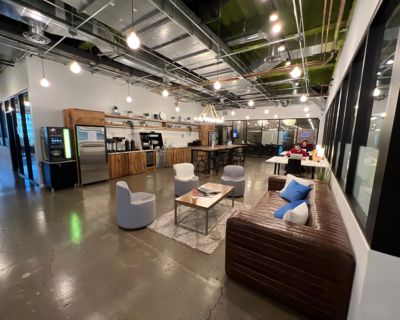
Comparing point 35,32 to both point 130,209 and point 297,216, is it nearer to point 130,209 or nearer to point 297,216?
point 130,209

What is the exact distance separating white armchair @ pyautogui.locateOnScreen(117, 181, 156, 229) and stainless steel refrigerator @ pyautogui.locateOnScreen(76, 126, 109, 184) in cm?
296

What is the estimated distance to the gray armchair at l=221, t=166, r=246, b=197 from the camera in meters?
4.09

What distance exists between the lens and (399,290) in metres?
0.96

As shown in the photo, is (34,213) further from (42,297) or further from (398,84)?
(398,84)

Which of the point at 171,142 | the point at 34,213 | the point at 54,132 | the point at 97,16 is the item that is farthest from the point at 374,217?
the point at 171,142

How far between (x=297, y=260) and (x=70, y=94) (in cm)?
672

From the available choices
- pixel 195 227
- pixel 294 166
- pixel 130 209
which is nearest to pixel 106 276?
pixel 130 209

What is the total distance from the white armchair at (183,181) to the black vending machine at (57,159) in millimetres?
3094

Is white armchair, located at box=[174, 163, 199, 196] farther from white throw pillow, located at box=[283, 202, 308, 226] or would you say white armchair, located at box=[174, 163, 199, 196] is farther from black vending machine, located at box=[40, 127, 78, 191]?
black vending machine, located at box=[40, 127, 78, 191]

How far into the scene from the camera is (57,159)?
455 centimetres

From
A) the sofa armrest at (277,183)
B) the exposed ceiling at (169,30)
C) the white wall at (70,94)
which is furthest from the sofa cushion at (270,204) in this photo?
the white wall at (70,94)

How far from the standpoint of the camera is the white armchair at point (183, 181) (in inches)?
160

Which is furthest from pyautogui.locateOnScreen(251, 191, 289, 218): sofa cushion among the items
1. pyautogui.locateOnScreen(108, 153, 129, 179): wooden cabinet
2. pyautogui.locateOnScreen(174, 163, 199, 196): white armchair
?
pyautogui.locateOnScreen(108, 153, 129, 179): wooden cabinet

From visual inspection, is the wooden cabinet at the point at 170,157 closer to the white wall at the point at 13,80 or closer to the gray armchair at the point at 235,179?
the gray armchair at the point at 235,179
